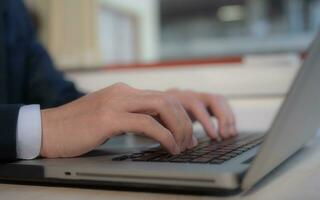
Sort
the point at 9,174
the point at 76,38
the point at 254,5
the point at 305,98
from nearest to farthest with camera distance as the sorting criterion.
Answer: the point at 305,98 → the point at 9,174 → the point at 76,38 → the point at 254,5

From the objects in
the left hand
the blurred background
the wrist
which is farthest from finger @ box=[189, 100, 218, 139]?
the blurred background

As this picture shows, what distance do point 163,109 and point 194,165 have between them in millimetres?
133

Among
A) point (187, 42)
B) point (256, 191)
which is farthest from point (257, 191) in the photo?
point (187, 42)

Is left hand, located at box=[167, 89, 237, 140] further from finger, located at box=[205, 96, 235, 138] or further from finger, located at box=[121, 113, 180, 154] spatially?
finger, located at box=[121, 113, 180, 154]

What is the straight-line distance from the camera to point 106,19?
218cm

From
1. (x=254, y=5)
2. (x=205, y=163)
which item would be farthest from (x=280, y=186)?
(x=254, y=5)

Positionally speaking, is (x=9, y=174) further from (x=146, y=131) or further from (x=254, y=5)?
(x=254, y=5)

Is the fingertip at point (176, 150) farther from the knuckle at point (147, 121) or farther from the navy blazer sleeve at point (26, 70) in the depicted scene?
the navy blazer sleeve at point (26, 70)

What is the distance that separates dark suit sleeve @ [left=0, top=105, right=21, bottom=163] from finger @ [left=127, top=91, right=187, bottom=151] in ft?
0.47

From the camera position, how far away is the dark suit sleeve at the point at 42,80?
1.17m

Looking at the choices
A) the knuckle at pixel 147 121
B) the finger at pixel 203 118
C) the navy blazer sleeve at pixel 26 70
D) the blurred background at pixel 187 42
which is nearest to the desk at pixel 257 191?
the knuckle at pixel 147 121

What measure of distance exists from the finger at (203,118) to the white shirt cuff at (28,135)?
0.33 metres

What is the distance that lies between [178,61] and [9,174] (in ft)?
4.73

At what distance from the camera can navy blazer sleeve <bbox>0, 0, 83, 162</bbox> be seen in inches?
45.4
